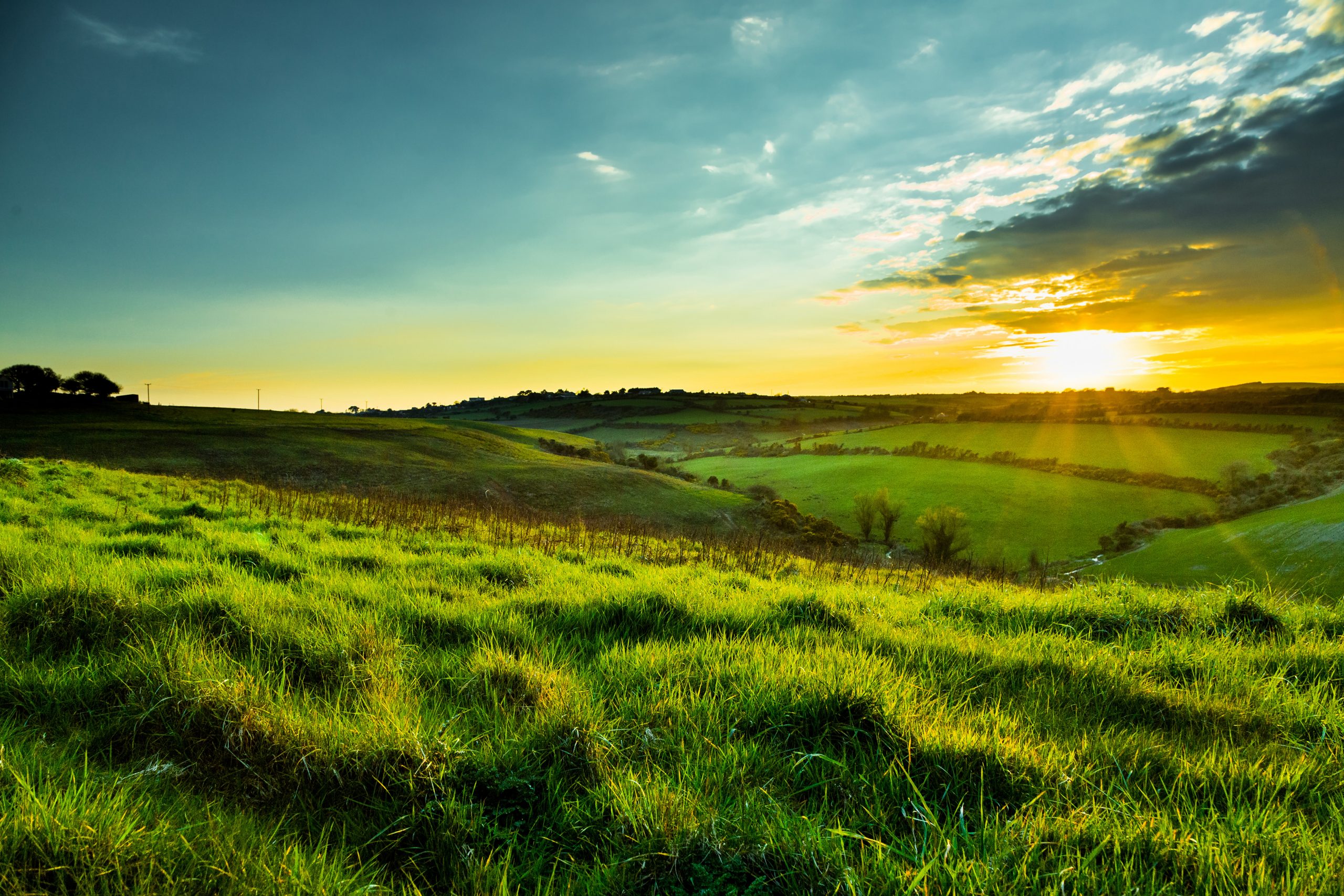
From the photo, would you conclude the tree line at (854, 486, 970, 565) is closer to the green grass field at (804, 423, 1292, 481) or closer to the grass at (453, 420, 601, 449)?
the green grass field at (804, 423, 1292, 481)

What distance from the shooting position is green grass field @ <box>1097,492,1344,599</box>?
4372 cm

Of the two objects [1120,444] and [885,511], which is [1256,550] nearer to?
[885,511]

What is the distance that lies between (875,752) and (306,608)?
491 centimetres

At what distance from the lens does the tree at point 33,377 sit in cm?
9075

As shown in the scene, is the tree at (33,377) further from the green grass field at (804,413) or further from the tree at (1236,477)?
the tree at (1236,477)

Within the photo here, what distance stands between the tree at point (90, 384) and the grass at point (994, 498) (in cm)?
9810

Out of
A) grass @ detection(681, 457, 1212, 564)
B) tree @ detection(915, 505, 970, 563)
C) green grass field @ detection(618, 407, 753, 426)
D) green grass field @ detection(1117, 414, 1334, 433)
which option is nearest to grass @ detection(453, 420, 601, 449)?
grass @ detection(681, 457, 1212, 564)

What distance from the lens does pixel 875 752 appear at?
3.18 metres

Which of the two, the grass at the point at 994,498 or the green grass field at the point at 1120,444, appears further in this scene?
the green grass field at the point at 1120,444

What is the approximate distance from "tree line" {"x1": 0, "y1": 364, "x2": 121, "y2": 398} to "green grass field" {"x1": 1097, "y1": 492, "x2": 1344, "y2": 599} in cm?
13487

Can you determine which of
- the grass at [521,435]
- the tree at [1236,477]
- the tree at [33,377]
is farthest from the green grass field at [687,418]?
the tree at [33,377]

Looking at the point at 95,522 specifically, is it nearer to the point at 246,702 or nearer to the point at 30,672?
the point at 30,672

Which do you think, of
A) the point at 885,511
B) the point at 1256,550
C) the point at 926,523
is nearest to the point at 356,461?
the point at 885,511

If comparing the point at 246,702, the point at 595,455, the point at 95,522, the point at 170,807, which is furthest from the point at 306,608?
the point at 595,455
